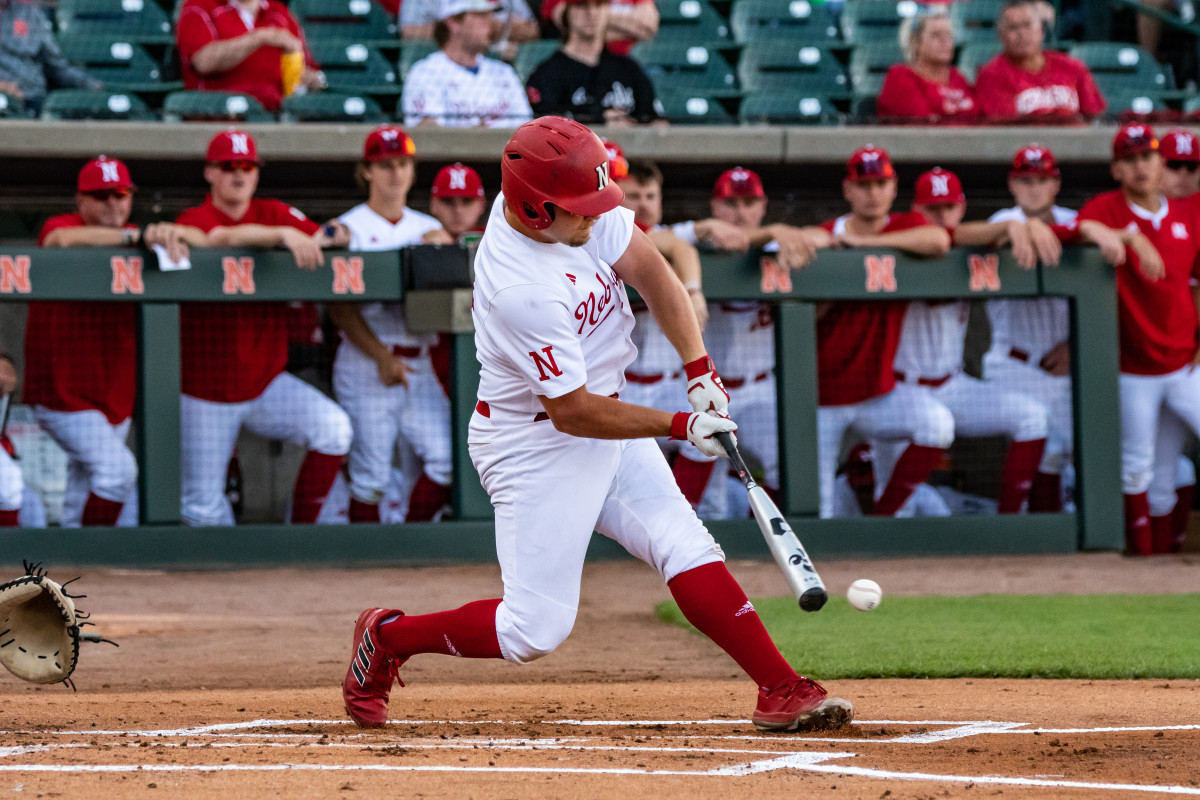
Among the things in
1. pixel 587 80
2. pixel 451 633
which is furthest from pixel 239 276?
pixel 451 633

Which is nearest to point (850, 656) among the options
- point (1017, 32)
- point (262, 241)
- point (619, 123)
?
point (262, 241)

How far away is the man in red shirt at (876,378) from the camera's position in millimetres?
6684

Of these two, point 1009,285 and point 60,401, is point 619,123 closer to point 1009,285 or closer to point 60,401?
point 1009,285

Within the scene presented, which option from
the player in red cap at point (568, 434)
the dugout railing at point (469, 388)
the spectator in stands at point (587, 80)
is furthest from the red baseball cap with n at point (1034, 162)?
the player in red cap at point (568, 434)

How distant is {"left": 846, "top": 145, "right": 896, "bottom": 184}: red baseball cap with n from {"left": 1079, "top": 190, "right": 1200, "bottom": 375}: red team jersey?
1.11m

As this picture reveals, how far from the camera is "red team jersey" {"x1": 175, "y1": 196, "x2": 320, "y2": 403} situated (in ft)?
20.9

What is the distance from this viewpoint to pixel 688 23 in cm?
937

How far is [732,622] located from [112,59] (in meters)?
6.42

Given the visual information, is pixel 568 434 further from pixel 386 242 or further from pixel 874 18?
pixel 874 18

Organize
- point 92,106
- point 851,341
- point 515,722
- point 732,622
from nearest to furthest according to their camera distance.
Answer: point 732,622 < point 515,722 < point 851,341 < point 92,106

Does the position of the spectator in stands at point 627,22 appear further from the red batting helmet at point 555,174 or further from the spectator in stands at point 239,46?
the red batting helmet at point 555,174

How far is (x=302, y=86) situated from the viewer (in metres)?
8.12

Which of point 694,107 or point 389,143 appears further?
point 694,107

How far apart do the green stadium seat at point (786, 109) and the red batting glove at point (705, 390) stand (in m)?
4.73
